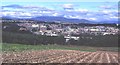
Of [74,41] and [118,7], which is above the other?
[118,7]

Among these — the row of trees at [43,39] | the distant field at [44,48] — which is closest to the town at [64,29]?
the row of trees at [43,39]

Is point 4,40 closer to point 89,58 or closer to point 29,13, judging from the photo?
point 29,13

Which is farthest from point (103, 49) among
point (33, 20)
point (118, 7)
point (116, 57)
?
point (33, 20)

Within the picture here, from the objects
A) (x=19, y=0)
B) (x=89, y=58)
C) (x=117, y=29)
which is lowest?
(x=89, y=58)

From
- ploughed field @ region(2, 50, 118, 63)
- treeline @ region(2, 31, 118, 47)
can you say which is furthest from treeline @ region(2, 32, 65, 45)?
ploughed field @ region(2, 50, 118, 63)

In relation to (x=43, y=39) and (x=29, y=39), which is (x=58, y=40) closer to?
(x=43, y=39)

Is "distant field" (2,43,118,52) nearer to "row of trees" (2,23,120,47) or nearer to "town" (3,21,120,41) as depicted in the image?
"row of trees" (2,23,120,47)

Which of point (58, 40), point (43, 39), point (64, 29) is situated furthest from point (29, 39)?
point (64, 29)
